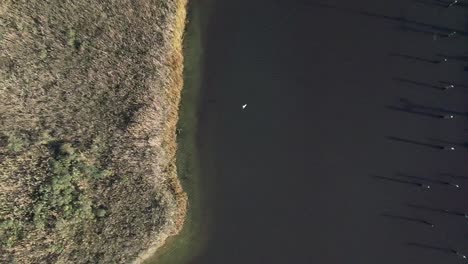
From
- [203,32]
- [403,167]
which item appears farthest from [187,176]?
[403,167]

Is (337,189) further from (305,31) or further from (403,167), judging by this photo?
(305,31)

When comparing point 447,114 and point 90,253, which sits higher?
point 447,114

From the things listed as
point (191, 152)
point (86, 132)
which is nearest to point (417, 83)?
point (191, 152)

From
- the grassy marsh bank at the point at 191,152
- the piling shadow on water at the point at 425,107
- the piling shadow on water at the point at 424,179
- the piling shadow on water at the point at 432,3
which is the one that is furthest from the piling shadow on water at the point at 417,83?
the grassy marsh bank at the point at 191,152

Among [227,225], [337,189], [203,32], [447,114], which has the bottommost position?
[227,225]

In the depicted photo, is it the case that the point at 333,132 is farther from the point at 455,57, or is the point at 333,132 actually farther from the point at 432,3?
the point at 432,3

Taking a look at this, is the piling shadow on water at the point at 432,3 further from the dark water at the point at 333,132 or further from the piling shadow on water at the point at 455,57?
the piling shadow on water at the point at 455,57

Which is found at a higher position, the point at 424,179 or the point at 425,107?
the point at 425,107

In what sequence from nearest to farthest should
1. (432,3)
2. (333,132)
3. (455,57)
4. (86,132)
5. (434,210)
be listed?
1. (86,132)
2. (434,210)
3. (333,132)
4. (455,57)
5. (432,3)
